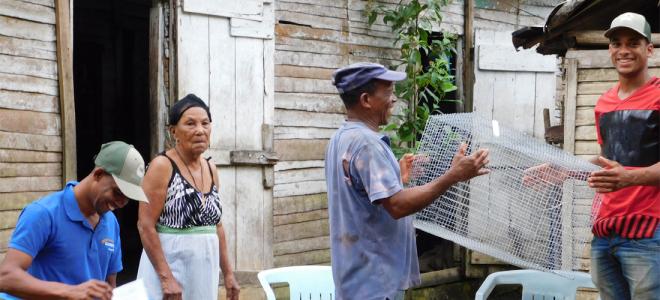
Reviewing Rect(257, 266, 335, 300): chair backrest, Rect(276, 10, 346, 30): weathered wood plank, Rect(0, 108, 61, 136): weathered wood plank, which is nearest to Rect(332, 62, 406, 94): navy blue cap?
Rect(257, 266, 335, 300): chair backrest

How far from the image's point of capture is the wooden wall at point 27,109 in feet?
19.3

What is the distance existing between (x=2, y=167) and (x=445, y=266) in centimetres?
535

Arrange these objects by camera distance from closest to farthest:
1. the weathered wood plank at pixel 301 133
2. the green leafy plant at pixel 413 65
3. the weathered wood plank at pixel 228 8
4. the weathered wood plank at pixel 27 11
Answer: the weathered wood plank at pixel 27 11, the weathered wood plank at pixel 228 8, the weathered wood plank at pixel 301 133, the green leafy plant at pixel 413 65

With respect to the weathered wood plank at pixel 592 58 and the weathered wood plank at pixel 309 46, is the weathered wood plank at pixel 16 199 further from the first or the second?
the weathered wood plank at pixel 592 58

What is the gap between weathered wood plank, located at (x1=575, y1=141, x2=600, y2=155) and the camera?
679 centimetres

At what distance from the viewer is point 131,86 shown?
11.1 meters

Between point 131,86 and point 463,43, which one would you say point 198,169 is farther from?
point 131,86

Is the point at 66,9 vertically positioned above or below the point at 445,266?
above

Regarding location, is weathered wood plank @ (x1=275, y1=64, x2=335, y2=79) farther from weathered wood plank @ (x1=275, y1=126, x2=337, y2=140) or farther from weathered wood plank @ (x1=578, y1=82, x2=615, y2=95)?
weathered wood plank @ (x1=578, y1=82, x2=615, y2=95)

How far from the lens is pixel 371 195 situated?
11.8 feet

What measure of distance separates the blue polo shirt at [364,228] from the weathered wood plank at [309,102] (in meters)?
4.25

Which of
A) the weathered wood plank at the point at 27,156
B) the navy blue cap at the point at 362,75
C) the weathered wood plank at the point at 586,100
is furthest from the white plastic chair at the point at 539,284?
the weathered wood plank at the point at 27,156

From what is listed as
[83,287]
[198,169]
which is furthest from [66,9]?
[83,287]

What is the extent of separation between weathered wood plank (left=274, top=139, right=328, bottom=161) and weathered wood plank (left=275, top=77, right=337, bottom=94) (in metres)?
0.47
